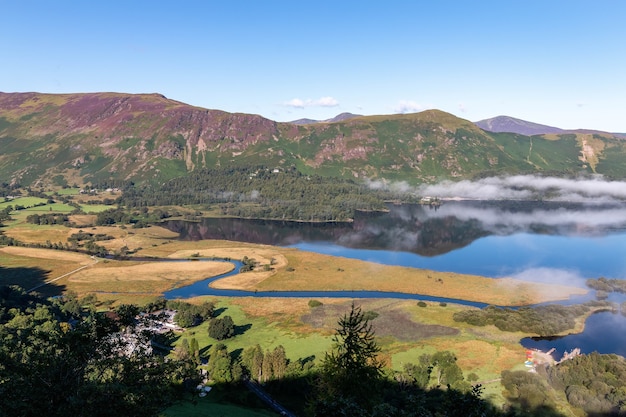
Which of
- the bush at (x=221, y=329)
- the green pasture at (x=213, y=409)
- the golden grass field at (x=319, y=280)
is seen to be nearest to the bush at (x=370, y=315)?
the golden grass field at (x=319, y=280)

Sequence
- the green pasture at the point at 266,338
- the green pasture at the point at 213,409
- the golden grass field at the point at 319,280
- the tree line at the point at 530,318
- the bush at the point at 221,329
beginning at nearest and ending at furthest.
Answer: the green pasture at the point at 213,409, the green pasture at the point at 266,338, the bush at the point at 221,329, the tree line at the point at 530,318, the golden grass field at the point at 319,280

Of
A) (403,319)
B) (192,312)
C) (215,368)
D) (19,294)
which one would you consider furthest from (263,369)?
(19,294)

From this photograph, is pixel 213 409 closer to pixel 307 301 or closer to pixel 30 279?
pixel 307 301

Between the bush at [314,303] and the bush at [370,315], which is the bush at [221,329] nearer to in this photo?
the bush at [314,303]

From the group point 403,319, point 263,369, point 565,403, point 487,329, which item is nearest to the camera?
point 565,403

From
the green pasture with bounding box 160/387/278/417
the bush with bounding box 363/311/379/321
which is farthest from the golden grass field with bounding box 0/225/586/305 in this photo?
the green pasture with bounding box 160/387/278/417

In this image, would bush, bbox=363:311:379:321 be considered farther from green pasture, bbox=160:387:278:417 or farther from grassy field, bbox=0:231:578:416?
green pasture, bbox=160:387:278:417

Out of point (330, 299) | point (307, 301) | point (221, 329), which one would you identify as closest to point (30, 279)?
point (221, 329)

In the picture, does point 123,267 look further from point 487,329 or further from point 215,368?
point 487,329
